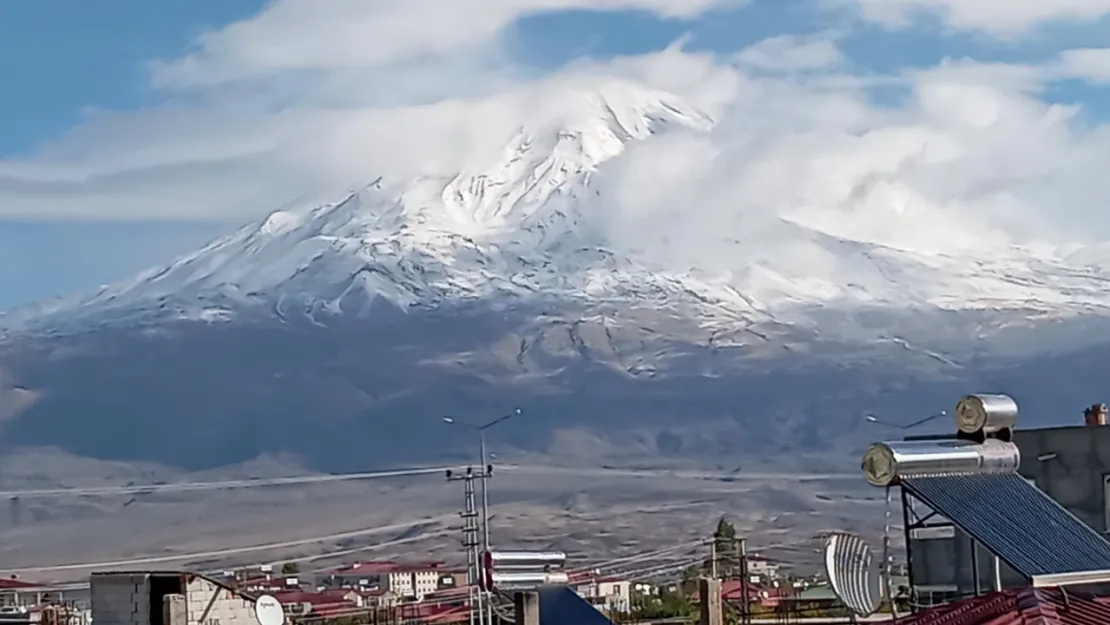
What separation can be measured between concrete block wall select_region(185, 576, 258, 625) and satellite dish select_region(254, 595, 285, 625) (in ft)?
3.15

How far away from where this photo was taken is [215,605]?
22062 millimetres

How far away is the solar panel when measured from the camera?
42.2 feet

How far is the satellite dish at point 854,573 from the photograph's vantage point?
50.5ft

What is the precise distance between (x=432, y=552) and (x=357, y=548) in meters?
10.0

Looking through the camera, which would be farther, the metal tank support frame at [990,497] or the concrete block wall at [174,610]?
the concrete block wall at [174,610]

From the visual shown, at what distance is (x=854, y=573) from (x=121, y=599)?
8.95m

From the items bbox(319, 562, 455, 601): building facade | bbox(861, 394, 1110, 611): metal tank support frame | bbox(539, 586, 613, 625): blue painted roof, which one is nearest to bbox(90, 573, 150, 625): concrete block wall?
bbox(539, 586, 613, 625): blue painted roof

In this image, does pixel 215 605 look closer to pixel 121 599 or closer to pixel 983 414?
pixel 121 599

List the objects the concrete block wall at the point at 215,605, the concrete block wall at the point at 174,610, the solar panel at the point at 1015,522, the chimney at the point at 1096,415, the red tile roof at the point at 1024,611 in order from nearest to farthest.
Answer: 1. the red tile roof at the point at 1024,611
2. the solar panel at the point at 1015,522
3. the concrete block wall at the point at 174,610
4. the concrete block wall at the point at 215,605
5. the chimney at the point at 1096,415

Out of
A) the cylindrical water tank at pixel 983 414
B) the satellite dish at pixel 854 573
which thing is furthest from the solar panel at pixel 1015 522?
the satellite dish at pixel 854 573

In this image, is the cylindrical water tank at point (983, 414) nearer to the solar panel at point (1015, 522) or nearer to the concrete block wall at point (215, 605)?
the solar panel at point (1015, 522)

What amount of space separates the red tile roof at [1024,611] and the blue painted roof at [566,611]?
13.2ft

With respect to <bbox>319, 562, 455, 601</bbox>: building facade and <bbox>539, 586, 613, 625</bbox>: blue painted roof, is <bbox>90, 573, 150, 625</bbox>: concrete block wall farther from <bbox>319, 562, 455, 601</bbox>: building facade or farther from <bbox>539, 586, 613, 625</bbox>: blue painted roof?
<bbox>319, 562, 455, 601</bbox>: building facade

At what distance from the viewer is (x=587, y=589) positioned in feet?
224
